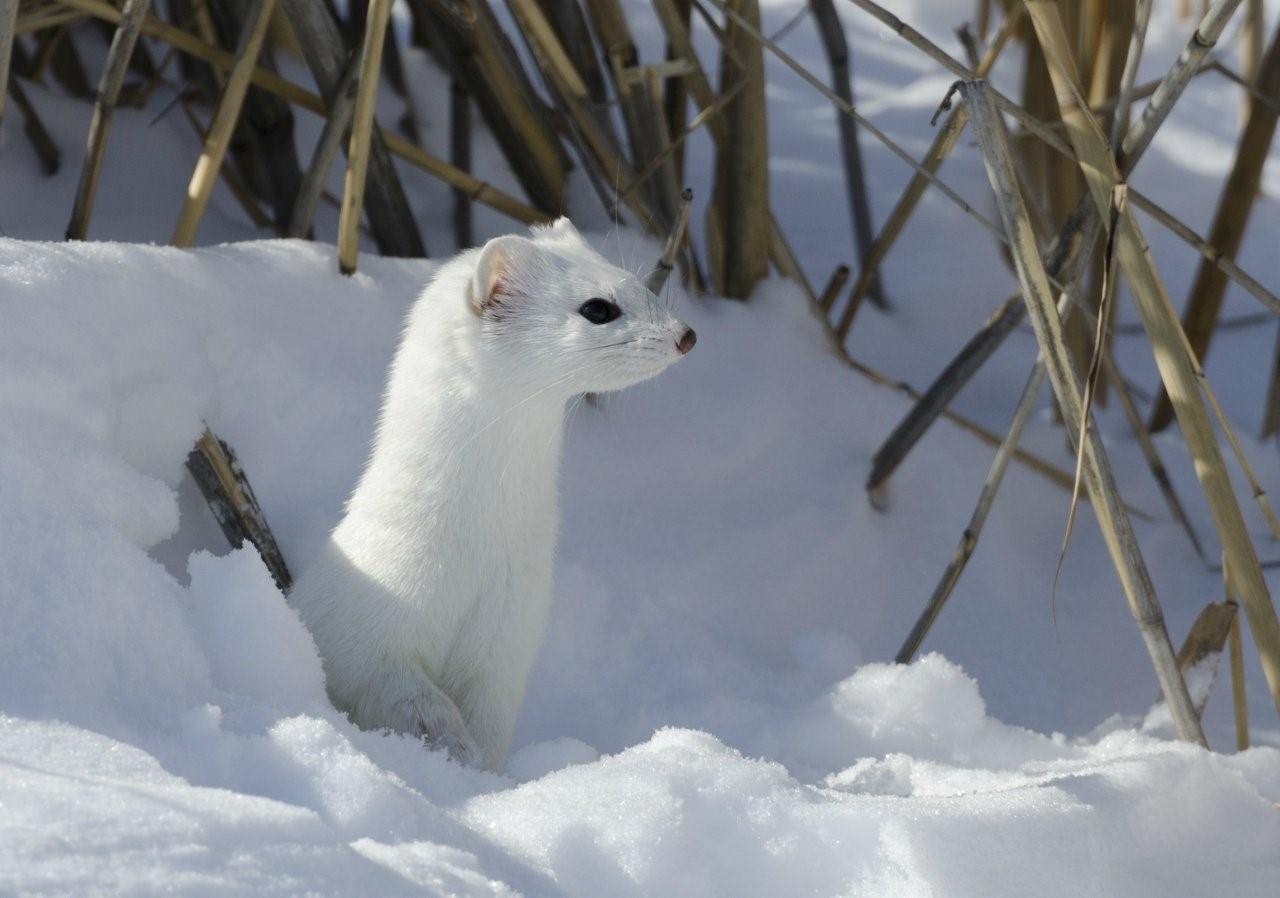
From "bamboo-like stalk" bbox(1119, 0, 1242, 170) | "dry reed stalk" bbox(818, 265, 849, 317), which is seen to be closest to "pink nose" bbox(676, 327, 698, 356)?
"bamboo-like stalk" bbox(1119, 0, 1242, 170)

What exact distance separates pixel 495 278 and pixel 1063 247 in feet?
2.81

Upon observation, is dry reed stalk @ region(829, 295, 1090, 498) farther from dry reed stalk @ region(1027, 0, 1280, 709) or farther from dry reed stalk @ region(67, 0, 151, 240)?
dry reed stalk @ region(67, 0, 151, 240)

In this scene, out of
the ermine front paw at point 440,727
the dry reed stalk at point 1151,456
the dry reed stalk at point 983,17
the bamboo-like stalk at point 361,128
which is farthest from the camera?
the dry reed stalk at point 983,17

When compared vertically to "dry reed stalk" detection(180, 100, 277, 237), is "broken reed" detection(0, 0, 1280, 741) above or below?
above

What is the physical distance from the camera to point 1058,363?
1573 mm

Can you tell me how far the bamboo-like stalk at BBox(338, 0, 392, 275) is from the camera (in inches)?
77.9

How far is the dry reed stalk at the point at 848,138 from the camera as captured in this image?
2904 mm

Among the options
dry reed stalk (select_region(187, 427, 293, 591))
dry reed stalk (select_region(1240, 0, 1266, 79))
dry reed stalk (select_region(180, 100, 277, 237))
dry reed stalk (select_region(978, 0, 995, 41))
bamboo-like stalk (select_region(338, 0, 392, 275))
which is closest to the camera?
dry reed stalk (select_region(187, 427, 293, 591))

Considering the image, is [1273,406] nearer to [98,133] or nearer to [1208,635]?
[1208,635]

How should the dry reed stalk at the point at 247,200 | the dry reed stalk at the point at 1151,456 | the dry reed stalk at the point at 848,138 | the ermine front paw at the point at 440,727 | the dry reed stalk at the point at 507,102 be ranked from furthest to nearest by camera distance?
1. the dry reed stalk at the point at 848,138
2. the dry reed stalk at the point at 247,200
3. the dry reed stalk at the point at 507,102
4. the dry reed stalk at the point at 1151,456
5. the ermine front paw at the point at 440,727

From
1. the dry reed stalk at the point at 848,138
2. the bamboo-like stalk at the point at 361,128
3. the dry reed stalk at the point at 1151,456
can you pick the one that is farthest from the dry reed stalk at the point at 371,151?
the dry reed stalk at the point at 1151,456

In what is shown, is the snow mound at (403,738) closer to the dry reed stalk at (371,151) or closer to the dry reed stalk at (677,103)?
the dry reed stalk at (371,151)

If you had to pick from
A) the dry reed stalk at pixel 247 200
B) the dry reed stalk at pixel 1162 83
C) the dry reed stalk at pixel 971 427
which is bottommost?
the dry reed stalk at pixel 971 427

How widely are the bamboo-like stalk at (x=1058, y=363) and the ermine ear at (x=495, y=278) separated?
532 millimetres
